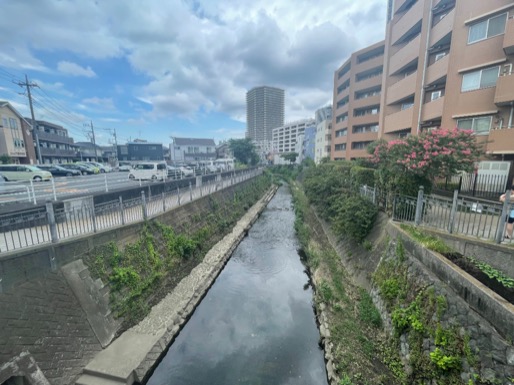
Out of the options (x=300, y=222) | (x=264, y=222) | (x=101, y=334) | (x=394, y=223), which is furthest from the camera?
(x=264, y=222)

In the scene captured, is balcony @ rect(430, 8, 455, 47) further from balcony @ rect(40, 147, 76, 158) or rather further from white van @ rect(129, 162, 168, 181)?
balcony @ rect(40, 147, 76, 158)

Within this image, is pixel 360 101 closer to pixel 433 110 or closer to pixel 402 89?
pixel 402 89

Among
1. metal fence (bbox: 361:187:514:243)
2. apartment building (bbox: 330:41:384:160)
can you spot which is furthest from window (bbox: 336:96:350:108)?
metal fence (bbox: 361:187:514:243)

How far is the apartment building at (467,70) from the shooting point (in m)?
10.7

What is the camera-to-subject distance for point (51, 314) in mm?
5121

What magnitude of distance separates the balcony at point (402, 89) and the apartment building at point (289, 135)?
70702 mm

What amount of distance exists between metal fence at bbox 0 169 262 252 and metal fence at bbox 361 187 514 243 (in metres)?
9.93

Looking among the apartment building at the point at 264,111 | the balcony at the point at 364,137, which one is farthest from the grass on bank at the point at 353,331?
the apartment building at the point at 264,111

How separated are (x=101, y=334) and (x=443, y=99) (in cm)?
1956

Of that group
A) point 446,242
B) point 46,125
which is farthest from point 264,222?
point 46,125

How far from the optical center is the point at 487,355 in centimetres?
365

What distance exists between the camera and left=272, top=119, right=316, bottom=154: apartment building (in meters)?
94.7

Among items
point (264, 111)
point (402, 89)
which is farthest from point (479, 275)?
point (264, 111)

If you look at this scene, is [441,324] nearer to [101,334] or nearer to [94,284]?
[101,334]
